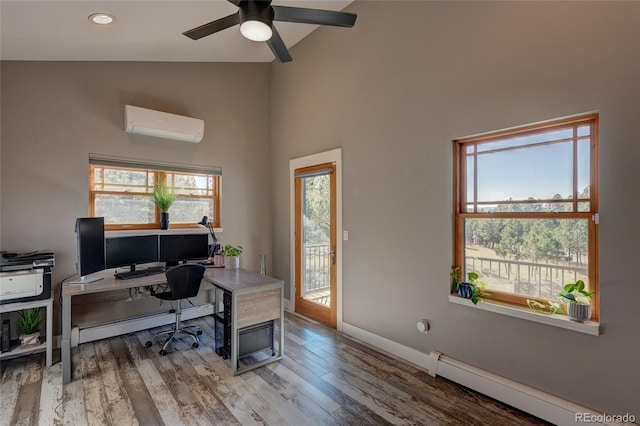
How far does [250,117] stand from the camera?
4.59 m

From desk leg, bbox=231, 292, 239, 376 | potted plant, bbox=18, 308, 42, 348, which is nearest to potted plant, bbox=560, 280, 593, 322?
desk leg, bbox=231, 292, 239, 376

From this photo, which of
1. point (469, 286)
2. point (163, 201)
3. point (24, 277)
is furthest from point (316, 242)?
point (24, 277)

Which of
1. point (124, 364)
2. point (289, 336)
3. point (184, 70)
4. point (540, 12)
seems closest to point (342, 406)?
point (289, 336)

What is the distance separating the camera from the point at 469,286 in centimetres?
257

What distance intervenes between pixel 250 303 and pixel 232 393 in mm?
709

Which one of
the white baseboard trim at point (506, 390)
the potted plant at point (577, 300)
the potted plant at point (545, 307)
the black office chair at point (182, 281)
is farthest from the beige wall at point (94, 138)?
the potted plant at point (577, 300)

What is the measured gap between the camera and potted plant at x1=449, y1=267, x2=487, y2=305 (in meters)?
2.54

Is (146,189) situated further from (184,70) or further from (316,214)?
(316,214)

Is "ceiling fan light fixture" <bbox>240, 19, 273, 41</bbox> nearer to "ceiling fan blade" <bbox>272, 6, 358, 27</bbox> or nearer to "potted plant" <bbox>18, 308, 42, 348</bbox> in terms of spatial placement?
"ceiling fan blade" <bbox>272, 6, 358, 27</bbox>

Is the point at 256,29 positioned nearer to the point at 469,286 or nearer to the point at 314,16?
the point at 314,16

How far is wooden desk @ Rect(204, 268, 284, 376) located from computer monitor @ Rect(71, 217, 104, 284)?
1037mm

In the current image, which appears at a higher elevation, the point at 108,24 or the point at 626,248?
the point at 108,24

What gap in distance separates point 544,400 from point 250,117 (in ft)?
14.5

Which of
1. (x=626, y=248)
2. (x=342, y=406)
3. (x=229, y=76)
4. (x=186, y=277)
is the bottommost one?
(x=342, y=406)
